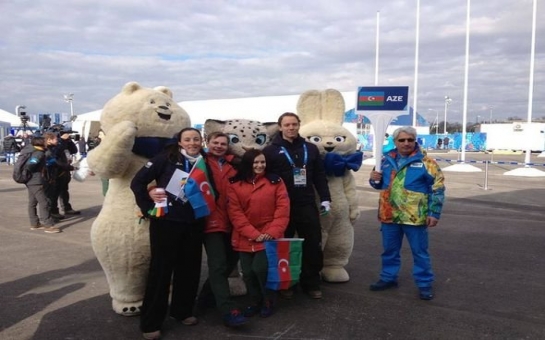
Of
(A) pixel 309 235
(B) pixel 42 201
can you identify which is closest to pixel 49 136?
(B) pixel 42 201

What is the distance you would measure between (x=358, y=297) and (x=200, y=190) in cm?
208

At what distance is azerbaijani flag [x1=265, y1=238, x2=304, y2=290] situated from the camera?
4113 millimetres

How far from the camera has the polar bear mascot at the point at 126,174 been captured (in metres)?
3.95

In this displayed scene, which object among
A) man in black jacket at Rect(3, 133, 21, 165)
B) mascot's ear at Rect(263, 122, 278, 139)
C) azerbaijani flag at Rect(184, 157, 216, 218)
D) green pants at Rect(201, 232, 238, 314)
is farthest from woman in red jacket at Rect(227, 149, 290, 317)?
man in black jacket at Rect(3, 133, 21, 165)

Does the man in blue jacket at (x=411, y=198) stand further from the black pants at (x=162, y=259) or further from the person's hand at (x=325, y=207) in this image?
the black pants at (x=162, y=259)

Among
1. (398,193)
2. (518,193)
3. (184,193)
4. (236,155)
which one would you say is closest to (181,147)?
(184,193)

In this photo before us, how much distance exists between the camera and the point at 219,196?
4.05 meters

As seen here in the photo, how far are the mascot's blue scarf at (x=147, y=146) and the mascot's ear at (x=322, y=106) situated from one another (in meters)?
2.03

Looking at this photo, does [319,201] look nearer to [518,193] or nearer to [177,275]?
Result: [177,275]

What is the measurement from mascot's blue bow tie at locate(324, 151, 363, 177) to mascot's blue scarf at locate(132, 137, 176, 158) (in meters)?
1.70

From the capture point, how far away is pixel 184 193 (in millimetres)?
3688

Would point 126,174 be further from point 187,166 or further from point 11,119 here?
point 11,119

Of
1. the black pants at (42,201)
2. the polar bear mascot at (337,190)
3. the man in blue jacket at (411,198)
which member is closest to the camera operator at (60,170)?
the black pants at (42,201)

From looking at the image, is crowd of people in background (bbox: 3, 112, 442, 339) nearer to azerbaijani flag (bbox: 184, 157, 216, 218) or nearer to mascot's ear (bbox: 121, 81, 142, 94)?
azerbaijani flag (bbox: 184, 157, 216, 218)
